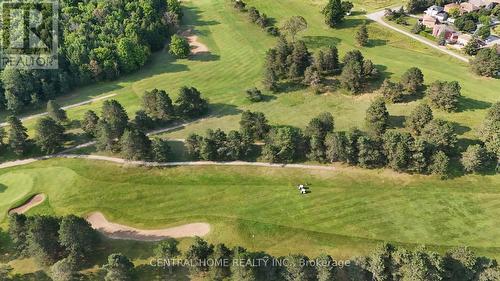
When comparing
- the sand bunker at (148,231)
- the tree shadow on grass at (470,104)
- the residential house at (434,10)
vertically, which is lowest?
the sand bunker at (148,231)

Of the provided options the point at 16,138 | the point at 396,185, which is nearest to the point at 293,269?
the point at 396,185

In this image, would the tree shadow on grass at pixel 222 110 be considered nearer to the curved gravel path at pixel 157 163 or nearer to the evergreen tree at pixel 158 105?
the evergreen tree at pixel 158 105

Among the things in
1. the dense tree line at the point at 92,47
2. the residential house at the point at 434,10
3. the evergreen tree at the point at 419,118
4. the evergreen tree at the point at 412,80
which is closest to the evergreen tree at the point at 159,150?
the dense tree line at the point at 92,47

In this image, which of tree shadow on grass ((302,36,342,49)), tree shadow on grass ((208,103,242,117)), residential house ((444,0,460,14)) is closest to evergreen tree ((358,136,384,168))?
tree shadow on grass ((208,103,242,117))

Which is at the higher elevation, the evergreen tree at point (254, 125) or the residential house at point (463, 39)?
the residential house at point (463, 39)

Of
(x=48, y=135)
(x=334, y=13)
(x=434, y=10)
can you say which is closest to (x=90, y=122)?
(x=48, y=135)

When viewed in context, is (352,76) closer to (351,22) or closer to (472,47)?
(472,47)

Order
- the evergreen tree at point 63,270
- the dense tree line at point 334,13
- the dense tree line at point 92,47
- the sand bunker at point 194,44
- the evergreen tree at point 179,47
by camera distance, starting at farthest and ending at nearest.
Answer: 1. the dense tree line at point 334,13
2. the sand bunker at point 194,44
3. the evergreen tree at point 179,47
4. the dense tree line at point 92,47
5. the evergreen tree at point 63,270

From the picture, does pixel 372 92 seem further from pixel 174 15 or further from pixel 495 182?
pixel 174 15
